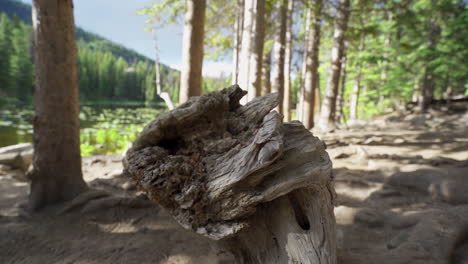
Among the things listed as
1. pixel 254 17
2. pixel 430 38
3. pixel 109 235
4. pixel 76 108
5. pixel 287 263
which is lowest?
pixel 109 235

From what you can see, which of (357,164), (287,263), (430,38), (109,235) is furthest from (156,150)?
(430,38)

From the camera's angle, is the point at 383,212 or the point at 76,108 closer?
the point at 383,212

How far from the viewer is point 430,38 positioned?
13492 mm

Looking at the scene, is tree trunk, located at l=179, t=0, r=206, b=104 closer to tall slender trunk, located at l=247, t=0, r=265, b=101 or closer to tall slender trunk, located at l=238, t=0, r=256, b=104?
tall slender trunk, located at l=238, t=0, r=256, b=104

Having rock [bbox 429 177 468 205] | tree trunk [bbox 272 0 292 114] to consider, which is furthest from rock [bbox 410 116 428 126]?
rock [bbox 429 177 468 205]

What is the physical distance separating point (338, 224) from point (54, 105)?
4.42m

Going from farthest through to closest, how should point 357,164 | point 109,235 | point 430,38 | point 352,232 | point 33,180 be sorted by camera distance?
point 430,38
point 357,164
point 33,180
point 109,235
point 352,232

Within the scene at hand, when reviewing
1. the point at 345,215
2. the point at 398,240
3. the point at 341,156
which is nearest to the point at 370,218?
the point at 345,215

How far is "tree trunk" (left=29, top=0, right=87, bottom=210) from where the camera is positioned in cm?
354

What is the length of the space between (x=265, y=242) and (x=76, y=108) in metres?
3.75

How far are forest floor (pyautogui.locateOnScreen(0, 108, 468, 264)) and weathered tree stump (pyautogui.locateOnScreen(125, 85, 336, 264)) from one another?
737 mm

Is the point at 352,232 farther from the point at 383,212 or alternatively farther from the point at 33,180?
the point at 33,180

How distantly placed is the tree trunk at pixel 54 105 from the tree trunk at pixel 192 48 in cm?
198

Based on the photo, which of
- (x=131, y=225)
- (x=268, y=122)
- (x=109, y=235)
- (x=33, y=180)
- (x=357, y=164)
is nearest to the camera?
(x=268, y=122)
